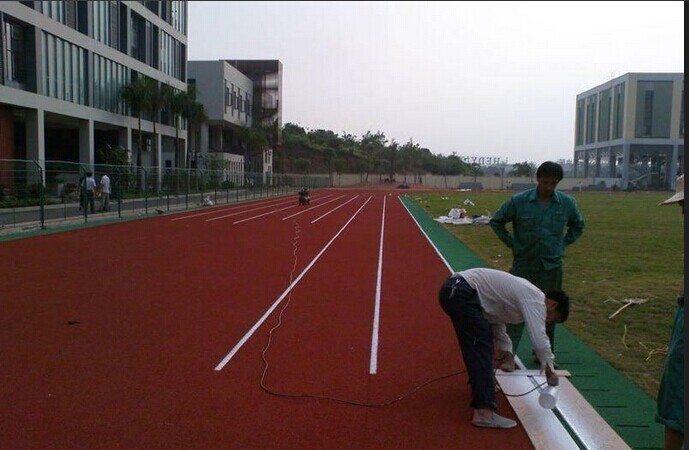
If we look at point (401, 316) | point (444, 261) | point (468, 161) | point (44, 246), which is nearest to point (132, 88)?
point (44, 246)

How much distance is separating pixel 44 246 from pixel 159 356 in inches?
415

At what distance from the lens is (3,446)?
433 centimetres

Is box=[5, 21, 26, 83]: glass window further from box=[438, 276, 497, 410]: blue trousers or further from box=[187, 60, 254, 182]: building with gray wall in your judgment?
box=[438, 276, 497, 410]: blue trousers

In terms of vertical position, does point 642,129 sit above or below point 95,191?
above

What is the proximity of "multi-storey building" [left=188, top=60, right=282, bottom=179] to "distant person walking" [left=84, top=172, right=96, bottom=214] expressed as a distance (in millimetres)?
27322

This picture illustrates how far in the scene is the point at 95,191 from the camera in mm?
23938

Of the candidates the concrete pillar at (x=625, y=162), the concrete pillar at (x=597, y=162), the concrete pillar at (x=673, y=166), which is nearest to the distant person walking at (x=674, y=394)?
the concrete pillar at (x=673, y=166)

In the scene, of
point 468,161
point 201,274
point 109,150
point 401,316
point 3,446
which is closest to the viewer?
point 3,446

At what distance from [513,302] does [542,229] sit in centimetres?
149

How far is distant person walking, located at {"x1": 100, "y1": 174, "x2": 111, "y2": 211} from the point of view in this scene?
24.0 m

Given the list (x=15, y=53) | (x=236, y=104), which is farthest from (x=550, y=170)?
(x=236, y=104)

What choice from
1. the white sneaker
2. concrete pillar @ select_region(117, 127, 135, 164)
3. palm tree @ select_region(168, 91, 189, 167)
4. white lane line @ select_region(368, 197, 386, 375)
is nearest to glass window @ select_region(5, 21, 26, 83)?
concrete pillar @ select_region(117, 127, 135, 164)

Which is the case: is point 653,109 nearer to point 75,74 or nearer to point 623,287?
point 75,74

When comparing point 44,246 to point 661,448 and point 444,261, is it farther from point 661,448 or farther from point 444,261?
point 661,448
